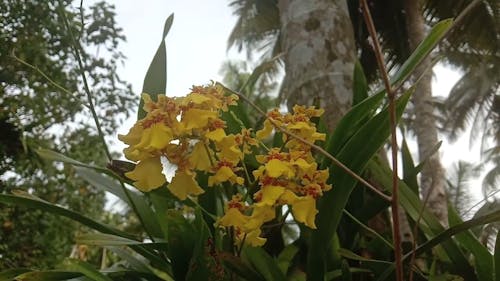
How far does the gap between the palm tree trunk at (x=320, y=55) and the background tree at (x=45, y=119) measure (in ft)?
3.24

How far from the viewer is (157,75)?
32.5 inches

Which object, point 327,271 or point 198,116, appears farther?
point 327,271

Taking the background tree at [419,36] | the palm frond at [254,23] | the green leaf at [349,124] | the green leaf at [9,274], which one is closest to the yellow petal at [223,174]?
the green leaf at [349,124]

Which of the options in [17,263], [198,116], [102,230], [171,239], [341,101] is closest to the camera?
[198,116]

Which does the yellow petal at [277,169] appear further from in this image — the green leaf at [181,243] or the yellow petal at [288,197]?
the green leaf at [181,243]

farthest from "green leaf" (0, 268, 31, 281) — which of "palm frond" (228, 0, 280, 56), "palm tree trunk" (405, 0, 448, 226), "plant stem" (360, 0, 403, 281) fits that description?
"palm frond" (228, 0, 280, 56)

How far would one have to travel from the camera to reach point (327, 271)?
2.64 feet

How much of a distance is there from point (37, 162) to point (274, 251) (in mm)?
1896

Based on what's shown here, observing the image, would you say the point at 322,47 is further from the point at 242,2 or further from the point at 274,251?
the point at 242,2

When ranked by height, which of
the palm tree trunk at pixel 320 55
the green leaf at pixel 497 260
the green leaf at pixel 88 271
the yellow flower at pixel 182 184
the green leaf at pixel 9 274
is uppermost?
the palm tree trunk at pixel 320 55

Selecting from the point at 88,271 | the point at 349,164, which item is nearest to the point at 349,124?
the point at 349,164

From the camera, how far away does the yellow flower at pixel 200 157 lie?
0.56 m

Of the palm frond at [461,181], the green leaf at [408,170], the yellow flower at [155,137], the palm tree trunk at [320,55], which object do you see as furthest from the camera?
the palm frond at [461,181]

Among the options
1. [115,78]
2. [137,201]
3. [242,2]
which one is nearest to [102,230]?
[137,201]
